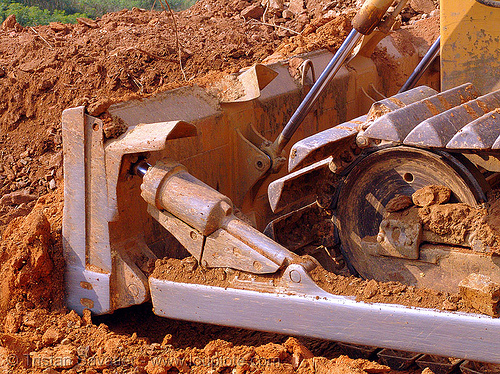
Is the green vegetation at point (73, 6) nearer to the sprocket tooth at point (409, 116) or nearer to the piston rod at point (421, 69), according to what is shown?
the piston rod at point (421, 69)

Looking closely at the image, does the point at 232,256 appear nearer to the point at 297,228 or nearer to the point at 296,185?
the point at 296,185

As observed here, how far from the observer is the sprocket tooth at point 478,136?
238 cm

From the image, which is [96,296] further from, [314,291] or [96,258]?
[314,291]

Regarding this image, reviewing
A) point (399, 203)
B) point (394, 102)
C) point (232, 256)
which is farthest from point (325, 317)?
point (394, 102)

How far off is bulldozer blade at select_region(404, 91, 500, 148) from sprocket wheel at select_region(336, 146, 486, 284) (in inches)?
7.4

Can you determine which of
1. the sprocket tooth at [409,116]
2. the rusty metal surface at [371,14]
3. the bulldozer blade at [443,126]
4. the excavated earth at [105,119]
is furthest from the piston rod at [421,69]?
the bulldozer blade at [443,126]

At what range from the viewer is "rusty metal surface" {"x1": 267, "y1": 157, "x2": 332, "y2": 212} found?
9.91ft

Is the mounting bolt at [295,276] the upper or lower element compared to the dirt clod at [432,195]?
lower

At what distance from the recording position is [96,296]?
334 centimetres

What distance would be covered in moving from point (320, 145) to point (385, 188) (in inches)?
17.3

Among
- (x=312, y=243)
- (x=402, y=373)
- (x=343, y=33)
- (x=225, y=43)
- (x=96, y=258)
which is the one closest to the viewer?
(x=402, y=373)

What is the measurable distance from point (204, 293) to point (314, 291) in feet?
1.78

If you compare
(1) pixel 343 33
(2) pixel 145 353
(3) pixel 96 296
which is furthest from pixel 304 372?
(1) pixel 343 33

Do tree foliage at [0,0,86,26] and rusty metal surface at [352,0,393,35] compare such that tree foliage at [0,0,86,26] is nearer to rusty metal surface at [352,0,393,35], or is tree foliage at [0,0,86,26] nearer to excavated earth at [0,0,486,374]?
excavated earth at [0,0,486,374]
